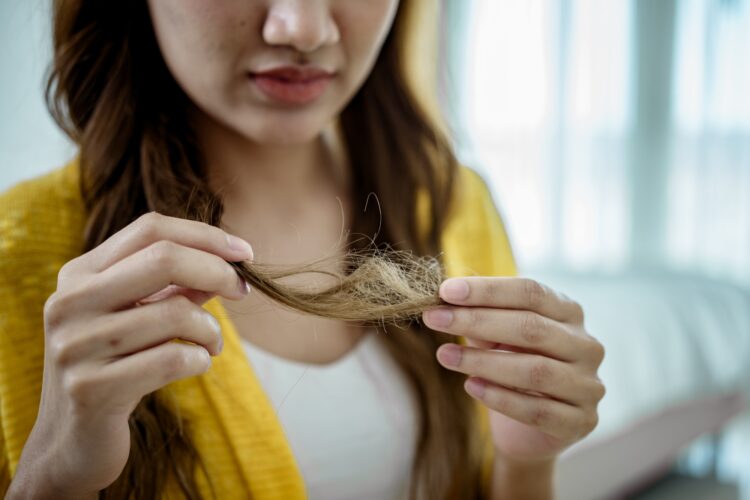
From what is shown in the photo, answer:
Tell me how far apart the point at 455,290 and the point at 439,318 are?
0.07 ft

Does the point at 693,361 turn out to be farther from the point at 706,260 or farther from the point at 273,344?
the point at 273,344

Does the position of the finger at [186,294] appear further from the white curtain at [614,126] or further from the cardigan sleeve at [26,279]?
the white curtain at [614,126]

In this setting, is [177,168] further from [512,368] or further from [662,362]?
[662,362]

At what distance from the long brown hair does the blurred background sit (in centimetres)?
87

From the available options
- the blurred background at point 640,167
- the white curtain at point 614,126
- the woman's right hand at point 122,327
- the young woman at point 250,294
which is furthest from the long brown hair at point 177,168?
the white curtain at point 614,126

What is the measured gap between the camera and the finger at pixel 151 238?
0.37 meters

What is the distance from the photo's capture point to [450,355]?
1.51 ft

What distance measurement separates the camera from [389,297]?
1.57 feet

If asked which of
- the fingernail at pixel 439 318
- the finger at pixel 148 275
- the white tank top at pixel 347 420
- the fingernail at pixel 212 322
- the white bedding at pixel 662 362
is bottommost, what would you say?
the white bedding at pixel 662 362

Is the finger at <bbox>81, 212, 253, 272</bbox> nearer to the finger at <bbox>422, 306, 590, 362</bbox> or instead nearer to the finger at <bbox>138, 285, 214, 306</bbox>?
the finger at <bbox>138, 285, 214, 306</bbox>

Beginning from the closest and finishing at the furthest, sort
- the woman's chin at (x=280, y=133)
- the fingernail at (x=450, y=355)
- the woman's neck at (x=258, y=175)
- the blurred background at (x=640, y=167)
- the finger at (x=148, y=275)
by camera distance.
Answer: the finger at (x=148, y=275) → the fingernail at (x=450, y=355) → the woman's chin at (x=280, y=133) → the woman's neck at (x=258, y=175) → the blurred background at (x=640, y=167)

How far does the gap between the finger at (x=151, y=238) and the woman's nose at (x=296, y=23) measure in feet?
0.61

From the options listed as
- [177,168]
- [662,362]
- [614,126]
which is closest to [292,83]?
[177,168]

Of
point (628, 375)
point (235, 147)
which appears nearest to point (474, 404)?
point (235, 147)
